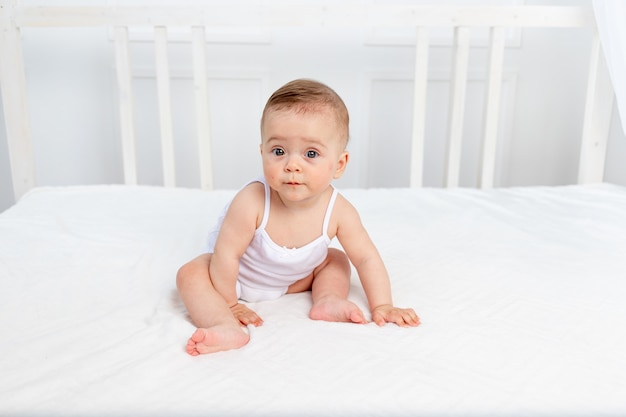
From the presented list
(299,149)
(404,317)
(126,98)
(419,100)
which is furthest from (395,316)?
(126,98)

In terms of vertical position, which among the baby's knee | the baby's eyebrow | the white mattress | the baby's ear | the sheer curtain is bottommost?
the white mattress

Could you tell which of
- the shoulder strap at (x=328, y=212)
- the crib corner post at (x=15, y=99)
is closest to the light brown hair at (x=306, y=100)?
the shoulder strap at (x=328, y=212)

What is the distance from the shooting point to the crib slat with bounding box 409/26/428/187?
63.2 inches

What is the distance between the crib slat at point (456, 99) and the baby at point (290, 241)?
0.86 metres

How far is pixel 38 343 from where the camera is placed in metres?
→ 0.70

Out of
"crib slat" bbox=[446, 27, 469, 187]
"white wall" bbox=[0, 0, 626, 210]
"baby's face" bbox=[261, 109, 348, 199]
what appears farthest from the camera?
"white wall" bbox=[0, 0, 626, 210]

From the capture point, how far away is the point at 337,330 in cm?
→ 75

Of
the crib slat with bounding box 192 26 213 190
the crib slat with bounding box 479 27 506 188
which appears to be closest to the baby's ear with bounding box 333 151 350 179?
the crib slat with bounding box 192 26 213 190

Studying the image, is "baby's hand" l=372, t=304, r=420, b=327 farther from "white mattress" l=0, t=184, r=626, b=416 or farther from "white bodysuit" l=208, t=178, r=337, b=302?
"white bodysuit" l=208, t=178, r=337, b=302

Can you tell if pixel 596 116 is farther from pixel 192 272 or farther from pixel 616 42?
pixel 192 272

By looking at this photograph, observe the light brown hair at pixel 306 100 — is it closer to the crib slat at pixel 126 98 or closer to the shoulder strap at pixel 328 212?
the shoulder strap at pixel 328 212

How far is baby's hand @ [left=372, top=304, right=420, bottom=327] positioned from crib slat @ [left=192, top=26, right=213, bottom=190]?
947 millimetres

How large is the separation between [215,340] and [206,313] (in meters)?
0.08

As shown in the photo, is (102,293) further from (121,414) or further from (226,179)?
(226,179)
